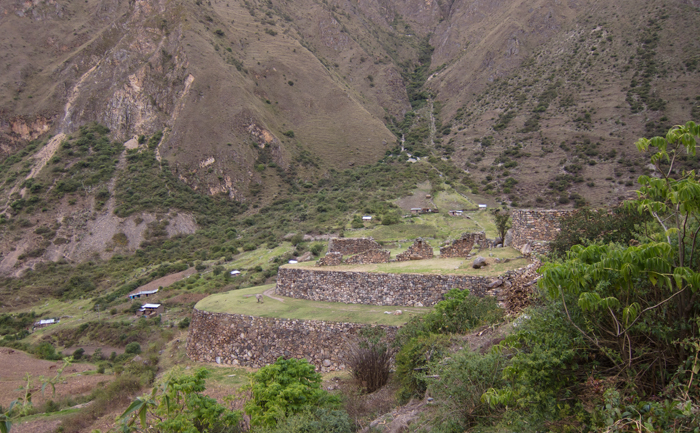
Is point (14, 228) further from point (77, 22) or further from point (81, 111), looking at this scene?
point (77, 22)

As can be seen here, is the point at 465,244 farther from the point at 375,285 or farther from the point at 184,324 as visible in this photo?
the point at 184,324

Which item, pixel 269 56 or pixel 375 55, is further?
Answer: pixel 375 55

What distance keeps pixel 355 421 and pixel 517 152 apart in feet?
212

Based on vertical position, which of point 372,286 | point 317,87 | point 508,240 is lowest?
point 372,286

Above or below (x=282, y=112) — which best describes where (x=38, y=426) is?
below

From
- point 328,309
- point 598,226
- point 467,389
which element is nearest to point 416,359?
point 467,389

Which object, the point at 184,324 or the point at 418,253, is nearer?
the point at 418,253

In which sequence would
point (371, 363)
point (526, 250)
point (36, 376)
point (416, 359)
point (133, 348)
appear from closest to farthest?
point (416, 359), point (371, 363), point (526, 250), point (36, 376), point (133, 348)

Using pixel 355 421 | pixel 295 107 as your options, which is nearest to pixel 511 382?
pixel 355 421

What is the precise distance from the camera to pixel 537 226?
42.3 ft

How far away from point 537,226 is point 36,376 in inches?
1100

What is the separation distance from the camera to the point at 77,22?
9925 centimetres

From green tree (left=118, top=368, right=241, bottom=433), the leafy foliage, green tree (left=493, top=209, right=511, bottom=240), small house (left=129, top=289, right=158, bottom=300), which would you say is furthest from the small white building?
the leafy foliage

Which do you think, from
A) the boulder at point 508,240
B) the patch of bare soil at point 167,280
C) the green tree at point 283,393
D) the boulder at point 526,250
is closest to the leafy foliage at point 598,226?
the boulder at point 526,250
